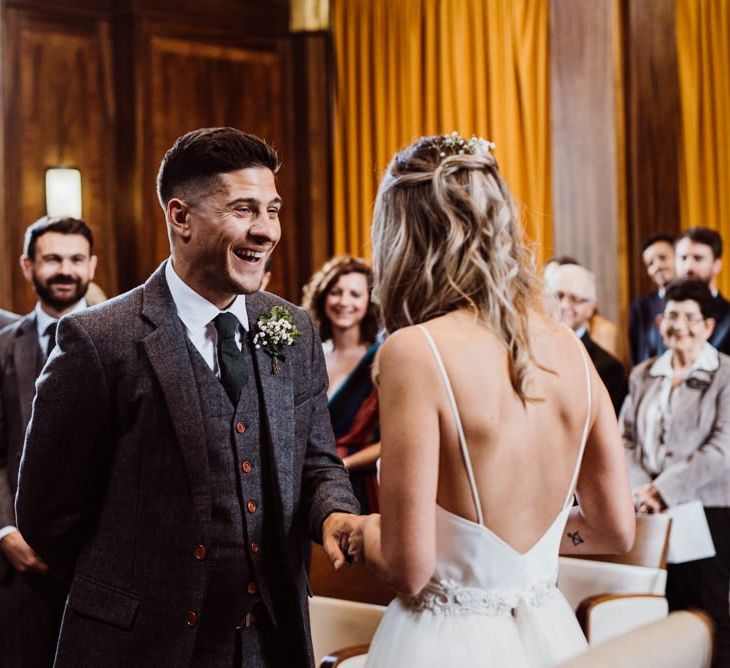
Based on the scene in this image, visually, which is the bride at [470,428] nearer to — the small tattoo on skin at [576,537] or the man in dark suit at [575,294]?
the small tattoo on skin at [576,537]

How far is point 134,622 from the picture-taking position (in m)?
2.21

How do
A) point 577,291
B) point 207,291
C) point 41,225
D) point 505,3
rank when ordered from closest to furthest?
point 207,291, point 41,225, point 577,291, point 505,3

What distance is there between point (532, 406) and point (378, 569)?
1.31ft

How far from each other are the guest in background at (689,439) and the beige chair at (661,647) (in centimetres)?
330

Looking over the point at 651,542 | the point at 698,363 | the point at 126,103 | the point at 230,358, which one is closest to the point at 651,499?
the point at 698,363

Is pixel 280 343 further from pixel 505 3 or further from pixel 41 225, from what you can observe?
pixel 505 3

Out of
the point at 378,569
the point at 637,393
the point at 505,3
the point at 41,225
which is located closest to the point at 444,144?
the point at 378,569

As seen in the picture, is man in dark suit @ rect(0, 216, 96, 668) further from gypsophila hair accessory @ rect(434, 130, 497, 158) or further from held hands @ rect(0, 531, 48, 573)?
gypsophila hair accessory @ rect(434, 130, 497, 158)

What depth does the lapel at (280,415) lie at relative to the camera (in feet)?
7.59

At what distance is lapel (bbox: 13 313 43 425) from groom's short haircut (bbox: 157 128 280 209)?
54.1 inches

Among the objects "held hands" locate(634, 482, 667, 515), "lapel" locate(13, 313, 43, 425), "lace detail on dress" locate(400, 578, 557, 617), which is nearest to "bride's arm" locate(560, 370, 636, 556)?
"lace detail on dress" locate(400, 578, 557, 617)

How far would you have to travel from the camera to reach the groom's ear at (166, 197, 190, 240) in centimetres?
233

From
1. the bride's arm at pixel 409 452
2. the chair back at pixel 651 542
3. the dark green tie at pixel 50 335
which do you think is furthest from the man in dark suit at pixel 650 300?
the bride's arm at pixel 409 452

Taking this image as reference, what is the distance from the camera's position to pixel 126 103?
25.2 feet
